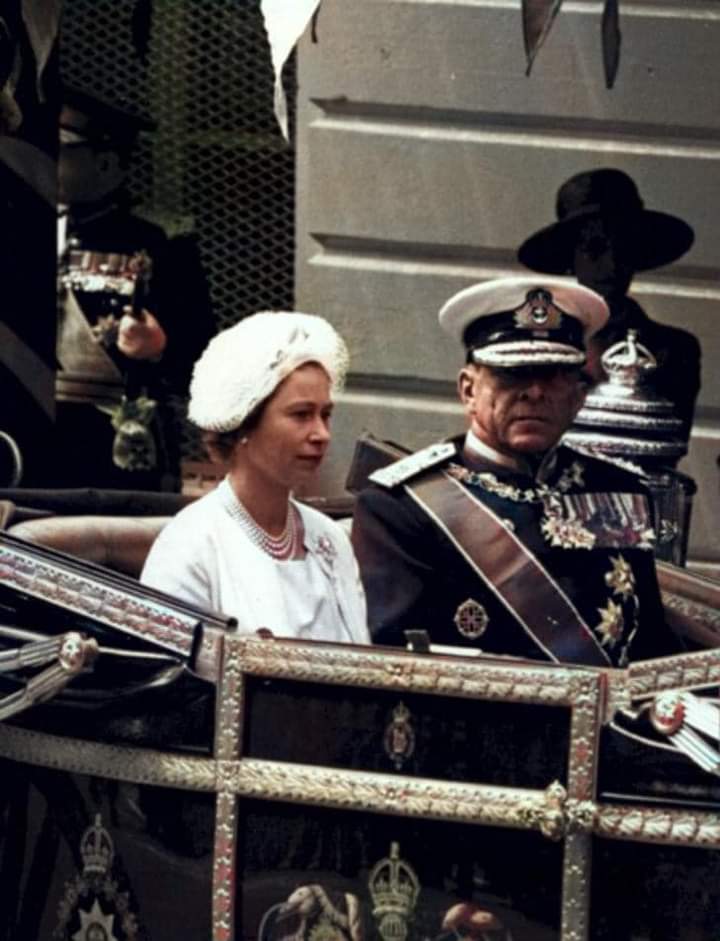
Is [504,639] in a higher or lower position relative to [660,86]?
lower

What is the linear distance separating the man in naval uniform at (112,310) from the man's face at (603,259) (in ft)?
4.79

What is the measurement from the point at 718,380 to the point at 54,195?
257cm

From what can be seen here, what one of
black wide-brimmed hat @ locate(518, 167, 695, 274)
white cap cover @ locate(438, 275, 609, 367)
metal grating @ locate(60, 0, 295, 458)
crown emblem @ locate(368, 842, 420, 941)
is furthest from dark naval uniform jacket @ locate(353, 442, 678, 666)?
metal grating @ locate(60, 0, 295, 458)

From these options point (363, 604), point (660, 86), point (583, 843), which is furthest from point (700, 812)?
point (660, 86)

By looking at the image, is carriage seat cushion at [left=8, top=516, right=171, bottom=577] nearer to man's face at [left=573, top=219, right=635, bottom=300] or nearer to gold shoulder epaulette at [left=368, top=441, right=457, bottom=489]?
gold shoulder epaulette at [left=368, top=441, right=457, bottom=489]

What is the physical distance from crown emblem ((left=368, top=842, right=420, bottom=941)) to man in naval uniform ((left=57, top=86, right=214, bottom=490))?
3.93 meters

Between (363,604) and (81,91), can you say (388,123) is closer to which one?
(81,91)

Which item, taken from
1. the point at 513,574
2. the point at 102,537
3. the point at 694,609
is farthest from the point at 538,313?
the point at 102,537

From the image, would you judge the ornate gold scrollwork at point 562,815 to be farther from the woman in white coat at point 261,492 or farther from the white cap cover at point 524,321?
the white cap cover at point 524,321

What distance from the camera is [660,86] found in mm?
10891

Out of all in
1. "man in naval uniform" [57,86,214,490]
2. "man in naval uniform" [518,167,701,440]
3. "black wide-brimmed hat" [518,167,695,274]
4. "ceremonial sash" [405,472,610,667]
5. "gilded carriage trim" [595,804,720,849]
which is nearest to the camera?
"gilded carriage trim" [595,804,720,849]

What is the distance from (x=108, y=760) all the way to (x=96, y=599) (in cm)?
29

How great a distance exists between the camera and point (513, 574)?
22.6 feet

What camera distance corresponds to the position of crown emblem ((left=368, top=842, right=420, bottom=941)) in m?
6.01
